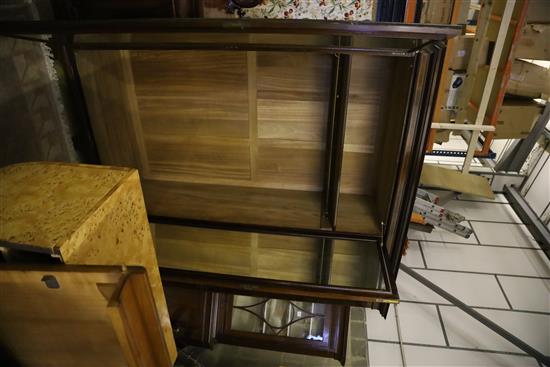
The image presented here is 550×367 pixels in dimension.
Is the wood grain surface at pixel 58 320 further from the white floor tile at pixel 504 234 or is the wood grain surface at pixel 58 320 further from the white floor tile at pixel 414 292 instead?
the white floor tile at pixel 504 234

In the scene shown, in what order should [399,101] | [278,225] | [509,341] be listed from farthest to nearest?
[509,341]
[278,225]
[399,101]

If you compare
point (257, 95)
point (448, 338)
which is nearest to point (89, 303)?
point (257, 95)

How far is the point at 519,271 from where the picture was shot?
2020 mm

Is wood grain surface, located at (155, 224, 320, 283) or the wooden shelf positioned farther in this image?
the wooden shelf

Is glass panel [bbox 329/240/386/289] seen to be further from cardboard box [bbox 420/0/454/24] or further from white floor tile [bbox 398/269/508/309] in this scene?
cardboard box [bbox 420/0/454/24]

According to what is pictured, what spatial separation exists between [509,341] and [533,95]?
173cm

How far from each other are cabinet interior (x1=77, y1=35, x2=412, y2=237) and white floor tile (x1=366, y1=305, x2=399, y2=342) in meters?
0.66

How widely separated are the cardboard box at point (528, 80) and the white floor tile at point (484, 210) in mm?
822

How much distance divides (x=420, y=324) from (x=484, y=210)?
4.12ft

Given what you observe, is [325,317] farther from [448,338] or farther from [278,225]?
[448,338]

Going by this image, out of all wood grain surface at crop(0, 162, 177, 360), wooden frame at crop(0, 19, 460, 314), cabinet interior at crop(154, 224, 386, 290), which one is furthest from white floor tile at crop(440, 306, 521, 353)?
wood grain surface at crop(0, 162, 177, 360)

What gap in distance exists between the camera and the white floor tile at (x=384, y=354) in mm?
1547

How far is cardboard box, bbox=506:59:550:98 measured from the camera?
7.54 ft

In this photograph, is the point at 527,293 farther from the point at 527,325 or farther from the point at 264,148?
the point at 264,148
